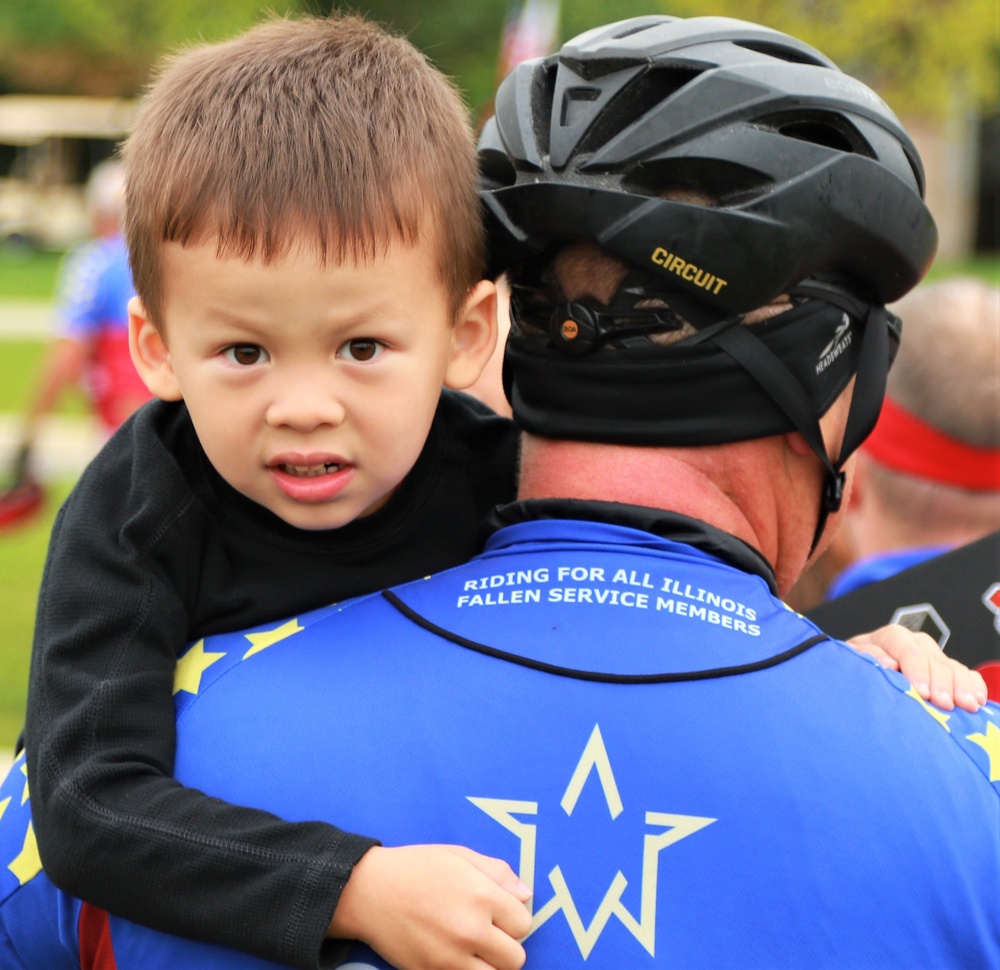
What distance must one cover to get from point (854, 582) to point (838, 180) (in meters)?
1.82

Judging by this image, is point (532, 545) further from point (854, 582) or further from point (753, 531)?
point (854, 582)

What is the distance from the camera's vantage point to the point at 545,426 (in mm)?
1938

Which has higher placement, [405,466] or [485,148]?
[485,148]

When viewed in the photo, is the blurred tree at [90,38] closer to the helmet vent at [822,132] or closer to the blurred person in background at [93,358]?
the blurred person in background at [93,358]

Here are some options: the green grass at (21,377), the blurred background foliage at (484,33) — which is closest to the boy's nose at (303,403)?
the blurred background foliage at (484,33)

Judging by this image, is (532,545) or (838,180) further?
(838,180)

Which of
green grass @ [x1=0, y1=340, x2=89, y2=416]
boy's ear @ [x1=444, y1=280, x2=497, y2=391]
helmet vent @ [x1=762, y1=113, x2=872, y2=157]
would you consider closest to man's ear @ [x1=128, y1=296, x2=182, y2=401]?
boy's ear @ [x1=444, y1=280, x2=497, y2=391]

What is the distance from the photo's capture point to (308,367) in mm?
1779

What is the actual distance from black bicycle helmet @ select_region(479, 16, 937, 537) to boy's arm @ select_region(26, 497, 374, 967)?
629mm

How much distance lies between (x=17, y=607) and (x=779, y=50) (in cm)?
801

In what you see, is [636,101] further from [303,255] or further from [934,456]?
[934,456]

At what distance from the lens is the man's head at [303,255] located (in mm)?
1735

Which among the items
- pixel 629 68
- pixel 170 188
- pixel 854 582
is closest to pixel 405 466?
pixel 170 188

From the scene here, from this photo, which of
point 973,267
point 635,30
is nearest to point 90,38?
point 973,267
